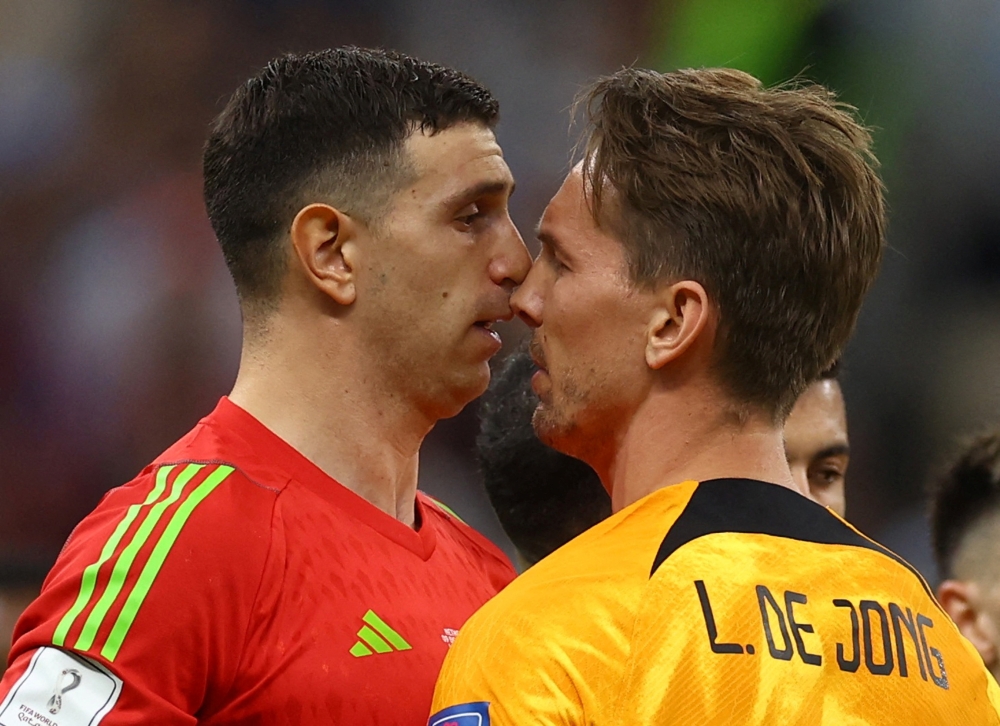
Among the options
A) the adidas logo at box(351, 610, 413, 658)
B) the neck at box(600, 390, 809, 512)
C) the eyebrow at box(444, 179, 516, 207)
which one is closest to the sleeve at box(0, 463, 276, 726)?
the adidas logo at box(351, 610, 413, 658)

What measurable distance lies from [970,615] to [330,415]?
2901mm

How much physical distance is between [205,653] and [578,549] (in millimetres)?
646

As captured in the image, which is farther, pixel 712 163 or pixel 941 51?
pixel 941 51

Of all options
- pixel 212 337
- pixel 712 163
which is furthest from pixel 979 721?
pixel 212 337

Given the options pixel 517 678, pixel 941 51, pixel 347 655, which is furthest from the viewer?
pixel 941 51

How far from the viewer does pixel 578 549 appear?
1.76 metres

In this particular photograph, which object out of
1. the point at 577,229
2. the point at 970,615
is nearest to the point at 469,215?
the point at 577,229

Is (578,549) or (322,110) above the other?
(322,110)

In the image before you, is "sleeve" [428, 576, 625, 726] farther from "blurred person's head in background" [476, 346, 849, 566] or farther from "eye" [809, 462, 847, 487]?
"eye" [809, 462, 847, 487]

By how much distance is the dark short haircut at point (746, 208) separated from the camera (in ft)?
6.19

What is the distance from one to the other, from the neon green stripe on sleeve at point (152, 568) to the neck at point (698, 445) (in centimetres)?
76

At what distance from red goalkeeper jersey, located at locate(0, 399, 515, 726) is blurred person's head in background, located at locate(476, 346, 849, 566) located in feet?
3.21

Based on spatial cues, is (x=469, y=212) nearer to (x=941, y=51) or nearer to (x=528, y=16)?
(x=528, y=16)

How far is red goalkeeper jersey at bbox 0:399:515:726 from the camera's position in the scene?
188cm
